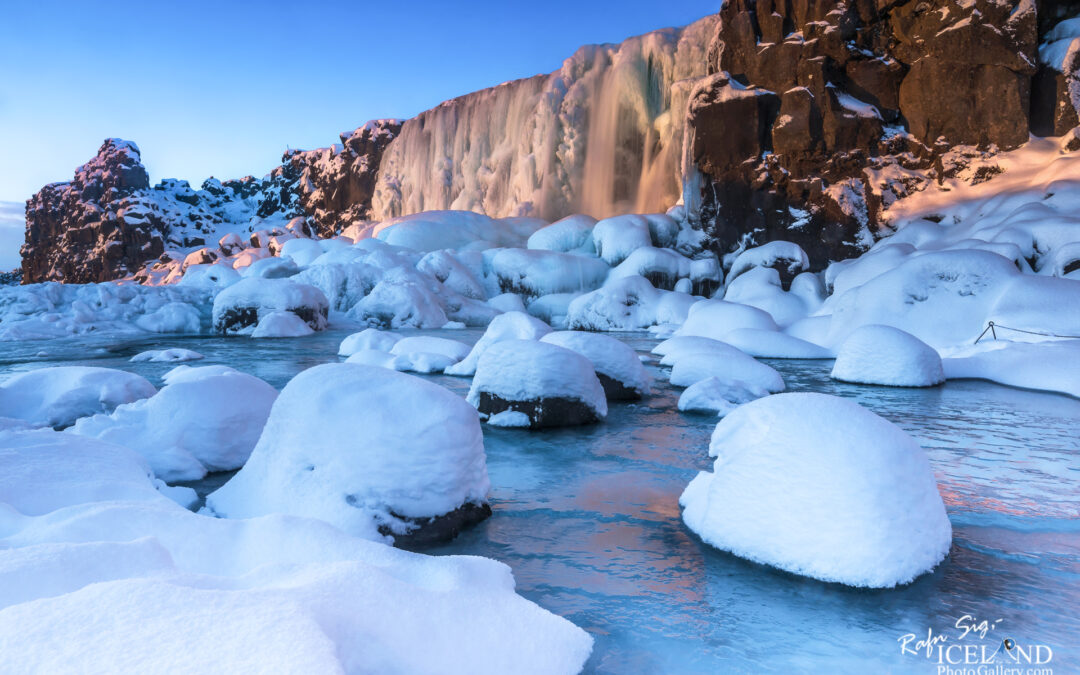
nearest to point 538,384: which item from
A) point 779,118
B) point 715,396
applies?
point 715,396

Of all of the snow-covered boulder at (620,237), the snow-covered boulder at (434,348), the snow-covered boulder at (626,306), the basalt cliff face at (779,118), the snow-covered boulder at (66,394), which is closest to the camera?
the snow-covered boulder at (66,394)

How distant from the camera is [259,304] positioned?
17.2m

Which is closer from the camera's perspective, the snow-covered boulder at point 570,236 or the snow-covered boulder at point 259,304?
the snow-covered boulder at point 259,304

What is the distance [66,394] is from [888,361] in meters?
9.30

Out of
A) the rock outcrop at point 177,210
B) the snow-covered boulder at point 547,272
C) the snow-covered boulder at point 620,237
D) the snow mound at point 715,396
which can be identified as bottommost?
the snow mound at point 715,396

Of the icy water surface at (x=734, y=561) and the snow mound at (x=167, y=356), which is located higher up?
the icy water surface at (x=734, y=561)

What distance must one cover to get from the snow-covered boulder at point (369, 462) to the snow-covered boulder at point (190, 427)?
1.02 m

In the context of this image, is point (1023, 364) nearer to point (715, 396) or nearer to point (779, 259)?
point (715, 396)

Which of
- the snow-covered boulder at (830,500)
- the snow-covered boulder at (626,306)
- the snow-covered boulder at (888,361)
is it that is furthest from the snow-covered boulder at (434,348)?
the snow-covered boulder at (626,306)

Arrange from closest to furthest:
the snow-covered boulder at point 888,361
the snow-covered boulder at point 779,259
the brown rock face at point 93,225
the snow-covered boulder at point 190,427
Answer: the snow-covered boulder at point 190,427 → the snow-covered boulder at point 888,361 → the snow-covered boulder at point 779,259 → the brown rock face at point 93,225

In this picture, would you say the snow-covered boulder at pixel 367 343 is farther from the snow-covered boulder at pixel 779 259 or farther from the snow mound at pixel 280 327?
the snow-covered boulder at pixel 779 259

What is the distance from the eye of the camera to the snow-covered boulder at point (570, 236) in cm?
2417

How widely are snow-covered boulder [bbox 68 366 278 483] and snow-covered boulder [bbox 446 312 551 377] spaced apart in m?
4.15

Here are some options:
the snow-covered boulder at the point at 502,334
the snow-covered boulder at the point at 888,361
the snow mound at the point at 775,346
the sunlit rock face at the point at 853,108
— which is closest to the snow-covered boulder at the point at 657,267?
the sunlit rock face at the point at 853,108
